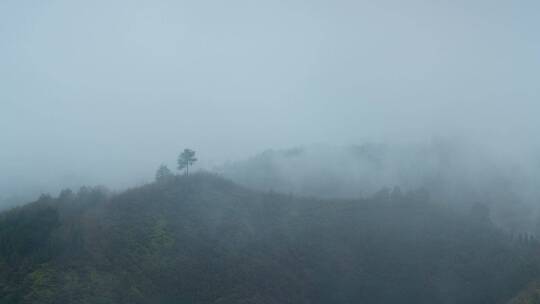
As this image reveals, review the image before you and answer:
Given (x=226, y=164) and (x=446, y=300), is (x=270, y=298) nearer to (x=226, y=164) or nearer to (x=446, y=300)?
(x=446, y=300)

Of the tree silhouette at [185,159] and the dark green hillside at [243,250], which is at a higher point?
the tree silhouette at [185,159]

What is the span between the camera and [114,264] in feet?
78.3

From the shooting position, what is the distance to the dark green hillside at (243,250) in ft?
73.9

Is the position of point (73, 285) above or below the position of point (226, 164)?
below

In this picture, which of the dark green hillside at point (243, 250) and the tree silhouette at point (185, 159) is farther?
the tree silhouette at point (185, 159)

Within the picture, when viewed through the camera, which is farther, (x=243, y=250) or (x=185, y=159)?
(x=185, y=159)

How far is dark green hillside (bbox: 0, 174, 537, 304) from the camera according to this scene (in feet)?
73.9

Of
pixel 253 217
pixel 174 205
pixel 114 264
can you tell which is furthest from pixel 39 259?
pixel 253 217

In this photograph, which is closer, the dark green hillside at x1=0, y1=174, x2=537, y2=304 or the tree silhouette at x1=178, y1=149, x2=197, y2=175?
the dark green hillside at x1=0, y1=174, x2=537, y2=304

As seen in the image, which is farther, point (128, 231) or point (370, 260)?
point (370, 260)

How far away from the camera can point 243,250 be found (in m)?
28.6

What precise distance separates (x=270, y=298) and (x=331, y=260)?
6180 mm

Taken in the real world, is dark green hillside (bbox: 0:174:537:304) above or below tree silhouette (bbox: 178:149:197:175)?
below

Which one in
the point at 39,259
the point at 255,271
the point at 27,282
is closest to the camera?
the point at 27,282
